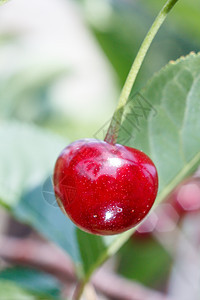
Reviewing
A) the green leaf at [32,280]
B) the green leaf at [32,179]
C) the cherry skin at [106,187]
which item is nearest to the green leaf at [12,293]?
the green leaf at [32,280]

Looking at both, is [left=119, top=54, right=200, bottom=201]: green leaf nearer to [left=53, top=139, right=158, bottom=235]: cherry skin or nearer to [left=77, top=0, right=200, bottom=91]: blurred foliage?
[left=53, top=139, right=158, bottom=235]: cherry skin

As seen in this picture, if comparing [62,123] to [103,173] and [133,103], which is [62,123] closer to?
[133,103]

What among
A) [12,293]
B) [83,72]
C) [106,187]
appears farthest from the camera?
[83,72]

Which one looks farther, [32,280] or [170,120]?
[32,280]

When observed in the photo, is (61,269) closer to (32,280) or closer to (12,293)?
(32,280)

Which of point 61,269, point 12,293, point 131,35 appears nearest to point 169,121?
point 12,293

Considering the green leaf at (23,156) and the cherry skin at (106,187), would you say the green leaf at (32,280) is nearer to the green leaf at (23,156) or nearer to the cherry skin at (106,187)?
the green leaf at (23,156)

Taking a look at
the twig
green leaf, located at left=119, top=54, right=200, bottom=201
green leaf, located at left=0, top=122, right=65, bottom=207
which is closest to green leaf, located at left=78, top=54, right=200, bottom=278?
green leaf, located at left=119, top=54, right=200, bottom=201
